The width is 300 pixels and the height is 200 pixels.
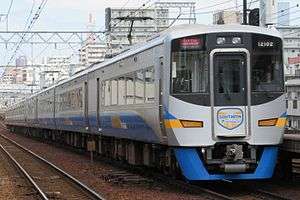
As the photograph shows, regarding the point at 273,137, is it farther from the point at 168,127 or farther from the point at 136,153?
the point at 136,153

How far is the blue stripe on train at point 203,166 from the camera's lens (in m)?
11.6

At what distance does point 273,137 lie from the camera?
12.0 m

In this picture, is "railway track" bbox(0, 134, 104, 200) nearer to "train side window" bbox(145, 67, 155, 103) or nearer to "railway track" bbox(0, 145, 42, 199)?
"railway track" bbox(0, 145, 42, 199)

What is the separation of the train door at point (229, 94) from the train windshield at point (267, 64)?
0.26m

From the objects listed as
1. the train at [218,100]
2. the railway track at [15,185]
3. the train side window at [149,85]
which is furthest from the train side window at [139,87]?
the railway track at [15,185]

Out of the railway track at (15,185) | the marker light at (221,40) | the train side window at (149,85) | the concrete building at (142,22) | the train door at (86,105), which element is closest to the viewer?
the marker light at (221,40)

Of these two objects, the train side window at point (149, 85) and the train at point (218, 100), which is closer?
the train at point (218, 100)

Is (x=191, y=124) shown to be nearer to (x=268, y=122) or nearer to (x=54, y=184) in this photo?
(x=268, y=122)

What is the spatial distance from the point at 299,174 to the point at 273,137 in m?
2.53

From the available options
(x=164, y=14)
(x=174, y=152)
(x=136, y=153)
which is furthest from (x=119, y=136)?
(x=164, y=14)

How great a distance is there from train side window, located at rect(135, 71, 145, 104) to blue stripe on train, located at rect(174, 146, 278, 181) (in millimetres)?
2403

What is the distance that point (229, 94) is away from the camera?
11875 mm

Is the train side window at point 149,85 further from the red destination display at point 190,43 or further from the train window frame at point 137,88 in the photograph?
the red destination display at point 190,43

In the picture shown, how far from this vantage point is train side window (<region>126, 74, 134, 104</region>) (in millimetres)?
15166
